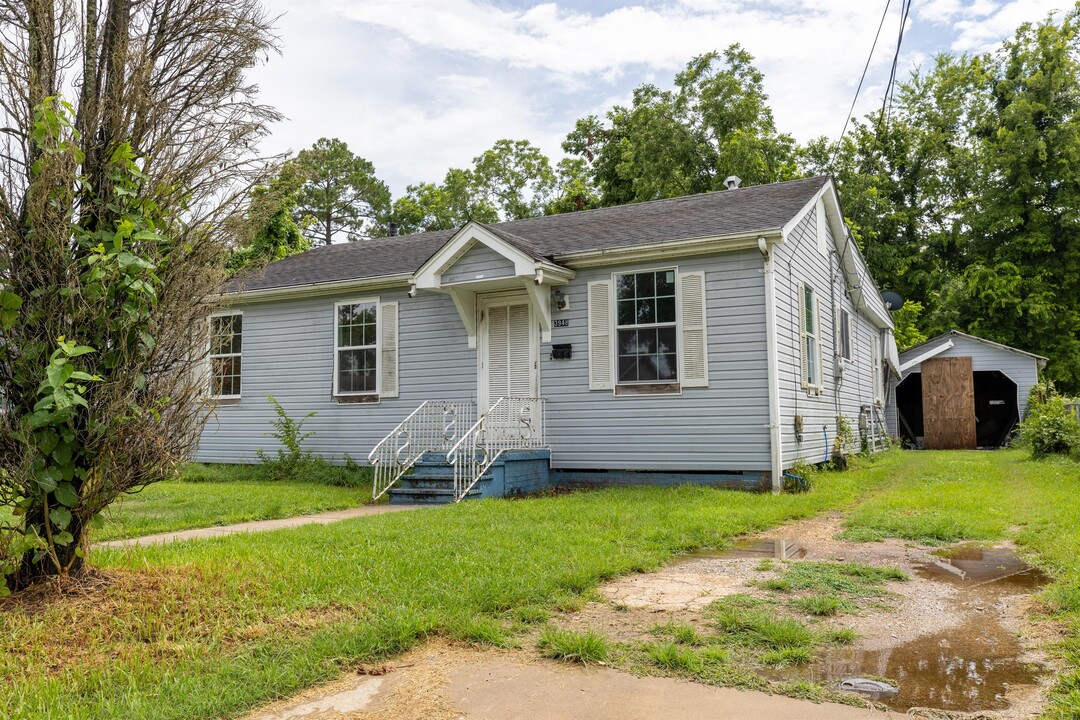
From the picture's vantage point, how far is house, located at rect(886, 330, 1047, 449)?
817 inches

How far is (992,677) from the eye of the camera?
3246mm

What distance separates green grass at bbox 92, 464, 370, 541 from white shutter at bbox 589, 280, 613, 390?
3.66m

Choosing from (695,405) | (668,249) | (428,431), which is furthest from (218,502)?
(668,249)

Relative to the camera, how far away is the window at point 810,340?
11.6 meters

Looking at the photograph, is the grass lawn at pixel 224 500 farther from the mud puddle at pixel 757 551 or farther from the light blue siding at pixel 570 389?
the mud puddle at pixel 757 551

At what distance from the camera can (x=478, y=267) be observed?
431 inches

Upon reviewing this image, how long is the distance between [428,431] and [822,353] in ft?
22.4

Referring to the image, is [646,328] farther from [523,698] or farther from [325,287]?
[523,698]

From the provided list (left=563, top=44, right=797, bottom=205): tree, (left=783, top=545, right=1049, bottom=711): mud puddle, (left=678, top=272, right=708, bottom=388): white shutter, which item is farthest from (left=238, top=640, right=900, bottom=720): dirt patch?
(left=563, top=44, right=797, bottom=205): tree

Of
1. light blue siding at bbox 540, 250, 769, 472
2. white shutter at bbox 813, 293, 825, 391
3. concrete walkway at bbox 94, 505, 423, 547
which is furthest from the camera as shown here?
white shutter at bbox 813, 293, 825, 391

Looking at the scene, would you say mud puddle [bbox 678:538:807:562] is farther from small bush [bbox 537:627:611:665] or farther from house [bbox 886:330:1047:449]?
house [bbox 886:330:1047:449]

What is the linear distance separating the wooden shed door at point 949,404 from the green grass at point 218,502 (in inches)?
652

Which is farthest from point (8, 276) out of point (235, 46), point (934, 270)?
point (934, 270)

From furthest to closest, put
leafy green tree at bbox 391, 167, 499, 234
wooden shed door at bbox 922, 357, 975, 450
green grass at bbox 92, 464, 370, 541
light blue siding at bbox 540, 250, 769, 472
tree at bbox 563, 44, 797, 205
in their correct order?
1. leafy green tree at bbox 391, 167, 499, 234
2. tree at bbox 563, 44, 797, 205
3. wooden shed door at bbox 922, 357, 975, 450
4. light blue siding at bbox 540, 250, 769, 472
5. green grass at bbox 92, 464, 370, 541
